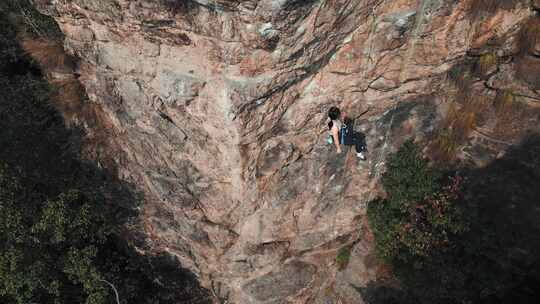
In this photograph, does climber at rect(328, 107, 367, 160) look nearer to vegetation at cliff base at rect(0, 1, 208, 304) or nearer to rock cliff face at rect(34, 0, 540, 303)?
rock cliff face at rect(34, 0, 540, 303)

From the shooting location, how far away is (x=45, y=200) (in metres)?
10.9

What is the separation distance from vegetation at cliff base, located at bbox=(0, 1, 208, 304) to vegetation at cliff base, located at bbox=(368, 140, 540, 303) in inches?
311

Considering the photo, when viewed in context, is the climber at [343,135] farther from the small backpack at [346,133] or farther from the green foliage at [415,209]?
the green foliage at [415,209]

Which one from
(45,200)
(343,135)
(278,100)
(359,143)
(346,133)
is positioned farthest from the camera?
(45,200)

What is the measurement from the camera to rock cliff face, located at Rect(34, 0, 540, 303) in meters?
8.20

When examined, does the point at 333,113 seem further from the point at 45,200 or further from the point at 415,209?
the point at 45,200

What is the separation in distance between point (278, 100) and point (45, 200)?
701 cm

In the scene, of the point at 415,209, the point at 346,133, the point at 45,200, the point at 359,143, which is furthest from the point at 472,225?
the point at 45,200

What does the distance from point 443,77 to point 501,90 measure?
4.30ft

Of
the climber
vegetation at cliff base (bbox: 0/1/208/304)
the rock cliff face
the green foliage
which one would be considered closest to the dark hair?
the climber

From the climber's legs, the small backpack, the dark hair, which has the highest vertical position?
the dark hair

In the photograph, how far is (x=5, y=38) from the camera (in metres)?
10.8

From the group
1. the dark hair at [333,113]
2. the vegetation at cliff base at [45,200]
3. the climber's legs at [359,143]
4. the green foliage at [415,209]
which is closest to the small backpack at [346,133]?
the climber's legs at [359,143]

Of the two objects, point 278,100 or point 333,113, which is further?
point 333,113
